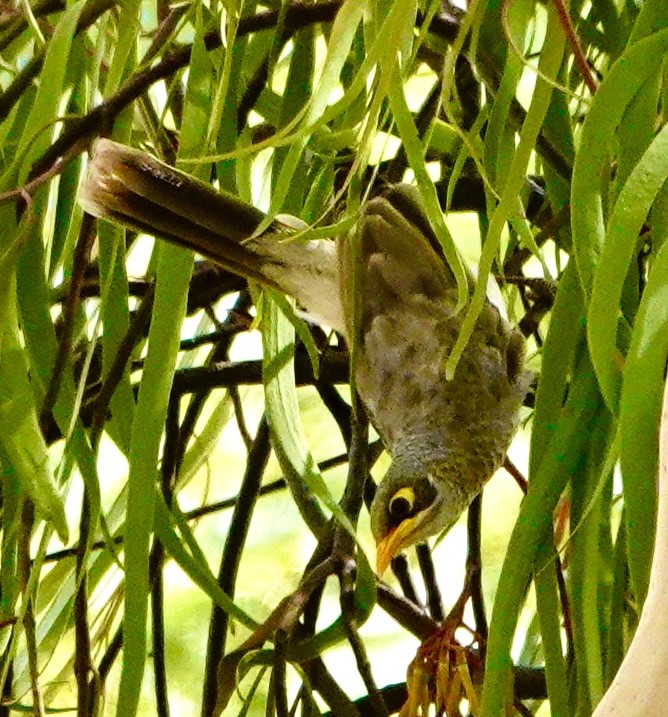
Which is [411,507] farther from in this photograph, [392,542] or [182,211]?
[182,211]

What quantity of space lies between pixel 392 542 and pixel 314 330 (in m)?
0.17

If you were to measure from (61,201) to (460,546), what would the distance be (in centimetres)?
68

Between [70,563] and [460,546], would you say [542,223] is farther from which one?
[460,546]

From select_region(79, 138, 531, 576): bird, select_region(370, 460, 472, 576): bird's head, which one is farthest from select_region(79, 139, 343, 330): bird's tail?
select_region(370, 460, 472, 576): bird's head

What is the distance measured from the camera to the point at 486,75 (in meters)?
0.47

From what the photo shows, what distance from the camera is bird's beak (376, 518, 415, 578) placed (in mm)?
732

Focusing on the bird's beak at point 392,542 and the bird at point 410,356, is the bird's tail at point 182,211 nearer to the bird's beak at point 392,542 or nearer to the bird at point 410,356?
the bird at point 410,356

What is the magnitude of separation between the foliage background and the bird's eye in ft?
0.10

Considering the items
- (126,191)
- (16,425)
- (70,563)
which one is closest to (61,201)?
(126,191)

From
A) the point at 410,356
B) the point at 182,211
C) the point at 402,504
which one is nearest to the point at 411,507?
the point at 402,504

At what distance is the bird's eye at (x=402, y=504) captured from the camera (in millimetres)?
745

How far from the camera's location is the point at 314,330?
2.70 feet

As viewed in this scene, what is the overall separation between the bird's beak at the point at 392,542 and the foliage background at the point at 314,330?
0.02 metres

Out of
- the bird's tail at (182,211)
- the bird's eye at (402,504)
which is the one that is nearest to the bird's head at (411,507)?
the bird's eye at (402,504)
